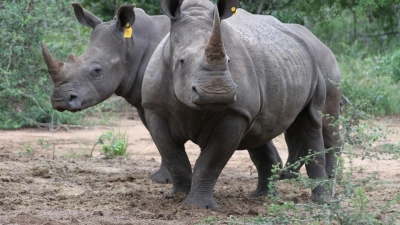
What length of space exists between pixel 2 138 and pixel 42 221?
6.07m

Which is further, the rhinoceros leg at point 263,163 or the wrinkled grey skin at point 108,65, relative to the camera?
the wrinkled grey skin at point 108,65

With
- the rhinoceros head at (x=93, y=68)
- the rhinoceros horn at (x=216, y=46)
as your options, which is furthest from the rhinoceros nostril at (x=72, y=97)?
the rhinoceros horn at (x=216, y=46)

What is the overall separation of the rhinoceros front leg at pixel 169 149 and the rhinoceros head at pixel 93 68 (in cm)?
153

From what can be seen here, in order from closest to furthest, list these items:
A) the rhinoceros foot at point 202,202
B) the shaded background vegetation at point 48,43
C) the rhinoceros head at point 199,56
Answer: the rhinoceros head at point 199,56 < the rhinoceros foot at point 202,202 < the shaded background vegetation at point 48,43

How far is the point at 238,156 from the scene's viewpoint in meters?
10.9

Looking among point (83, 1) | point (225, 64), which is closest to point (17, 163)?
point (225, 64)

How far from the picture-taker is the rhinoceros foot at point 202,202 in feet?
20.7

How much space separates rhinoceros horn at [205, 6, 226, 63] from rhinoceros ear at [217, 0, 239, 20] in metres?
0.70

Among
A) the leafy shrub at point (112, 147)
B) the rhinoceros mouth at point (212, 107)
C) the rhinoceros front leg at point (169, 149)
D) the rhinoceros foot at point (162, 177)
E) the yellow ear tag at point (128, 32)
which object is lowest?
the leafy shrub at point (112, 147)

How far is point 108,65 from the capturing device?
8.19 meters

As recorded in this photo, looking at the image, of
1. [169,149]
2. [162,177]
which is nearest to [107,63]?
[162,177]

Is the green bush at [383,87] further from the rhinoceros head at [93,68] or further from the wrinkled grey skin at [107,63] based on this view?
the rhinoceros head at [93,68]

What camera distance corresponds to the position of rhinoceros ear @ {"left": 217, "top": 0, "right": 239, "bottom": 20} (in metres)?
6.27

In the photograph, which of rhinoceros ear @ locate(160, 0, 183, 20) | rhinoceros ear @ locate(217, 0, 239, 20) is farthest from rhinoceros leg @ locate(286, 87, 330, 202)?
rhinoceros ear @ locate(160, 0, 183, 20)
